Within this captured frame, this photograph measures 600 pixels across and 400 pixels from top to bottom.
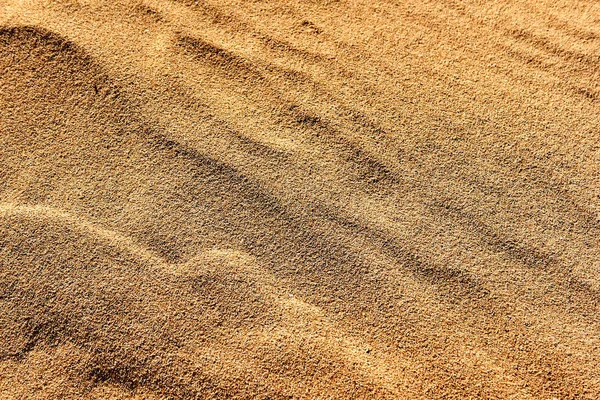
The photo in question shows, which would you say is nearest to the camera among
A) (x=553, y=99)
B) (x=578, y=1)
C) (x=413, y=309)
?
(x=413, y=309)

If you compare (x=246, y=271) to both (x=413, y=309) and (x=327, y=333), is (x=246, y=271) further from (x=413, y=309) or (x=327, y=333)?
(x=413, y=309)

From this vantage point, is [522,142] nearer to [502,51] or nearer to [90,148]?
[502,51]

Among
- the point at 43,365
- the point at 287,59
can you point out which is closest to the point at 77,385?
the point at 43,365

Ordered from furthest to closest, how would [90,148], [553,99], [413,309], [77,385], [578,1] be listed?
[578,1]
[553,99]
[90,148]
[413,309]
[77,385]

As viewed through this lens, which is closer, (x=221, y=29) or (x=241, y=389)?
(x=241, y=389)

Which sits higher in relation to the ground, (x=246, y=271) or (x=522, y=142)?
(x=522, y=142)

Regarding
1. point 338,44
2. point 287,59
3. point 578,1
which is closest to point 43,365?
point 287,59

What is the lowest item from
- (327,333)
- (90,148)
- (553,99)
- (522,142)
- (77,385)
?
(77,385)
